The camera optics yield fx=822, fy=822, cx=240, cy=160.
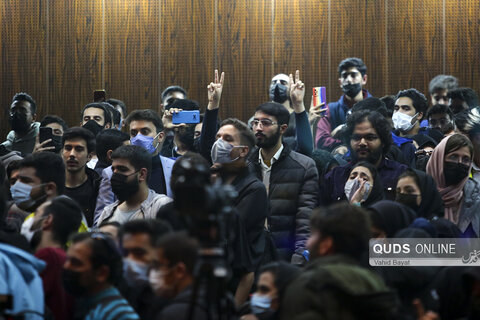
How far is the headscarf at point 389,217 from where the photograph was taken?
3.99 metres

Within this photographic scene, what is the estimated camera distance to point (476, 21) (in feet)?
31.9

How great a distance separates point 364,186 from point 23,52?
21.6 feet

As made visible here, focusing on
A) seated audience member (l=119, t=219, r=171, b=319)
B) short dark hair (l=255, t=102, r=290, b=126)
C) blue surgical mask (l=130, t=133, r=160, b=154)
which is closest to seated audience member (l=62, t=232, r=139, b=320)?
seated audience member (l=119, t=219, r=171, b=319)

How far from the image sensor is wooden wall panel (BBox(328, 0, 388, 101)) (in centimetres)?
985

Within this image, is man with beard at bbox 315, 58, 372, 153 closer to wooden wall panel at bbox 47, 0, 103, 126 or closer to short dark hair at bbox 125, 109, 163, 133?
short dark hair at bbox 125, 109, 163, 133

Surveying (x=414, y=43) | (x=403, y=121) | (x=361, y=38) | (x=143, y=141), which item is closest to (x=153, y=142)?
(x=143, y=141)

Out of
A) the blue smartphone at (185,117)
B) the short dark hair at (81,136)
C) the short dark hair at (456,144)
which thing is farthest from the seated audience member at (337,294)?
the blue smartphone at (185,117)

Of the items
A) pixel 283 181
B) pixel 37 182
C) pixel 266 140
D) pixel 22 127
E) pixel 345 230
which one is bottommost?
pixel 22 127

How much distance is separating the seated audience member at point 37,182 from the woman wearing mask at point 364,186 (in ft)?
5.76

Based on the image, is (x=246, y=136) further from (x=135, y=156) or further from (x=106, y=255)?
(x=106, y=255)

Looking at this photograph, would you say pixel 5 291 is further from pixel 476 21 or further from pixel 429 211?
pixel 476 21

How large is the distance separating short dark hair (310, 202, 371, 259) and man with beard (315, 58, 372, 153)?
11.1ft

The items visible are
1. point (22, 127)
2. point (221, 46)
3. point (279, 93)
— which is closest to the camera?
point (279, 93)

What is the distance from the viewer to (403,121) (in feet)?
22.9
